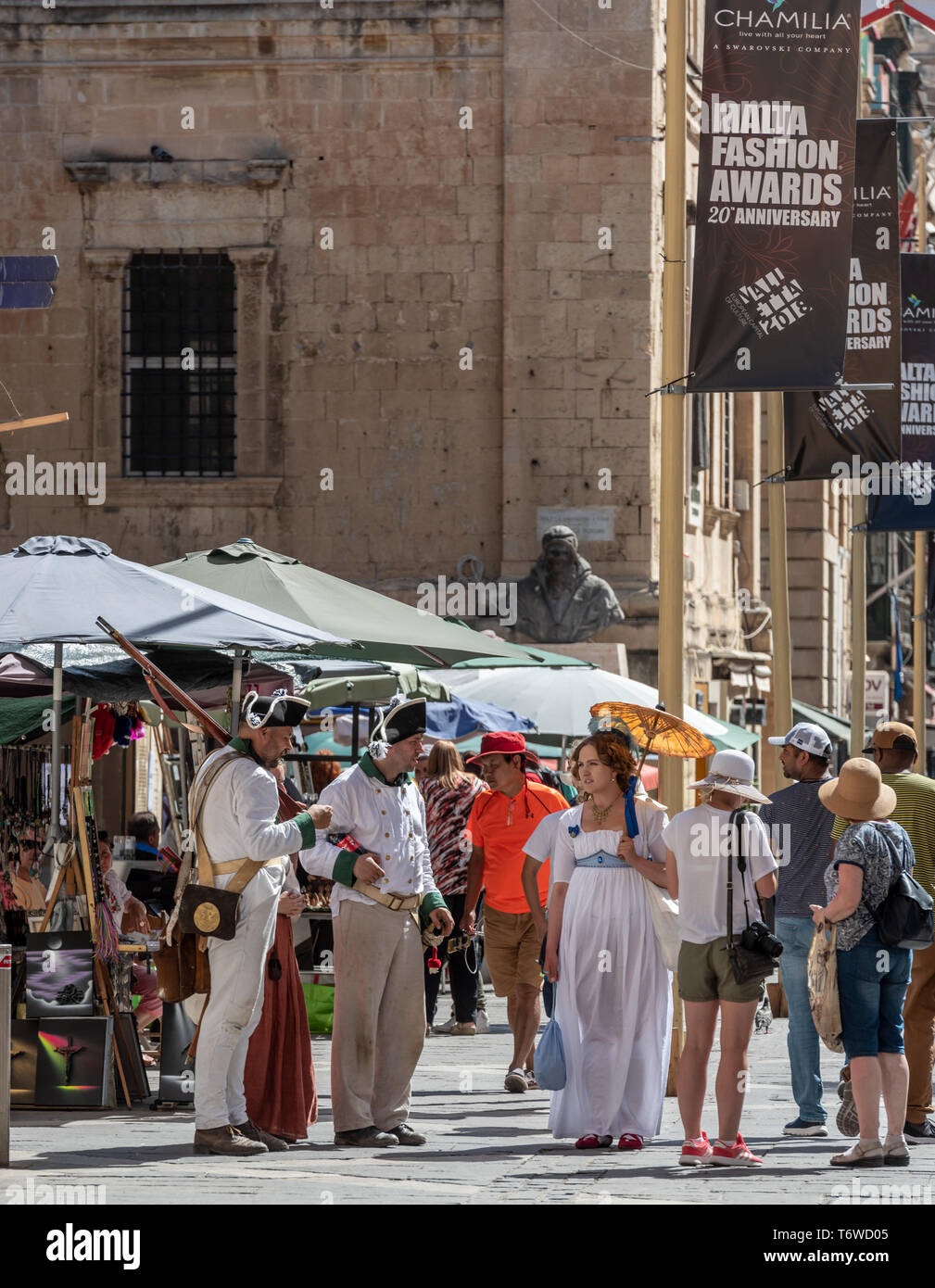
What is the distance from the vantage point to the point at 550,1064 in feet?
31.2

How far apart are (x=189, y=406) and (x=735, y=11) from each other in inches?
522

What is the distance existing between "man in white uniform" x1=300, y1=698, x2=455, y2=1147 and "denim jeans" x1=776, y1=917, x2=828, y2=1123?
1888mm

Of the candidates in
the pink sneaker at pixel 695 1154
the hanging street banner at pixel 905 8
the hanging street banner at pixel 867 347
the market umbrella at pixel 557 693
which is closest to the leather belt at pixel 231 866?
the pink sneaker at pixel 695 1154

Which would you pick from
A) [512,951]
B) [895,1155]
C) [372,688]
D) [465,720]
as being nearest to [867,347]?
[465,720]

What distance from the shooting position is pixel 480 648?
14.1 meters

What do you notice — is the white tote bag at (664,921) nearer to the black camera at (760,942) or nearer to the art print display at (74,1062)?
the black camera at (760,942)

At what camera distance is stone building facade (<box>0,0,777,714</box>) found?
940 inches

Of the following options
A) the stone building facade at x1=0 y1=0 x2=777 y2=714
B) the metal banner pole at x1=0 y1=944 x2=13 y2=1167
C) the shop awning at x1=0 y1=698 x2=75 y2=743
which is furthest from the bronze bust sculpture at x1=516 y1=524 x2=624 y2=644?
the metal banner pole at x1=0 y1=944 x2=13 y2=1167

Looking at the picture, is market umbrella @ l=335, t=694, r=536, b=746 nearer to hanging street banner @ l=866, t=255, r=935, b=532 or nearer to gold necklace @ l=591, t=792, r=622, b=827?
hanging street banner @ l=866, t=255, r=935, b=532

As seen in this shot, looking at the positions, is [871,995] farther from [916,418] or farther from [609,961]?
[916,418]

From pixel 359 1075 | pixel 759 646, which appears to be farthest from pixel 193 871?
pixel 759 646

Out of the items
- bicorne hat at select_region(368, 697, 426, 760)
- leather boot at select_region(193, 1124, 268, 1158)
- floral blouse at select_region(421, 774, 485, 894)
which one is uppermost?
bicorne hat at select_region(368, 697, 426, 760)

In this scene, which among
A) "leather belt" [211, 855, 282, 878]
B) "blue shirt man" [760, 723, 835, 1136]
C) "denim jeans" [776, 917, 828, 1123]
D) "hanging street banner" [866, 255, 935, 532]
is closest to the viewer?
"leather belt" [211, 855, 282, 878]

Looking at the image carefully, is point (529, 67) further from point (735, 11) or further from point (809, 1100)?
point (809, 1100)
